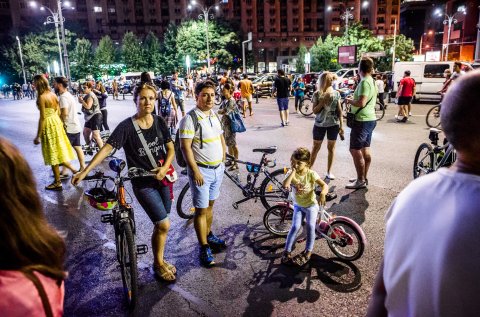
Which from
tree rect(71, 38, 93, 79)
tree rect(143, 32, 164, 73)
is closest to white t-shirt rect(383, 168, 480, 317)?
tree rect(71, 38, 93, 79)

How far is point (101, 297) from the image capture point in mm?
3742

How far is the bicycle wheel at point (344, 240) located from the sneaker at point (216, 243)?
1305 millimetres

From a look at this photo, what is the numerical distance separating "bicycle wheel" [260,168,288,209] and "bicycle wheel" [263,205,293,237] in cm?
Answer: 48

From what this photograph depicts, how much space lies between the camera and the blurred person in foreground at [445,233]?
3.96 feet

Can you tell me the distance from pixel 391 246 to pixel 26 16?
109015 mm

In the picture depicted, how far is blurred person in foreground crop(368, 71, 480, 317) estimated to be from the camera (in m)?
1.21

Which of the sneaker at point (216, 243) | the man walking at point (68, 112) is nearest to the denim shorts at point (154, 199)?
the sneaker at point (216, 243)

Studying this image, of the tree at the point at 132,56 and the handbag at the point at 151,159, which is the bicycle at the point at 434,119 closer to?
the handbag at the point at 151,159

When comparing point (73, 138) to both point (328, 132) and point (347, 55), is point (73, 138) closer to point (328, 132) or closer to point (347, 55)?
point (328, 132)

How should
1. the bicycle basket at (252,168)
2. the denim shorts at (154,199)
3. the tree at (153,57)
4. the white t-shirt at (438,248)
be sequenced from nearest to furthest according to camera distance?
the white t-shirt at (438,248) < the denim shorts at (154,199) < the bicycle basket at (252,168) < the tree at (153,57)

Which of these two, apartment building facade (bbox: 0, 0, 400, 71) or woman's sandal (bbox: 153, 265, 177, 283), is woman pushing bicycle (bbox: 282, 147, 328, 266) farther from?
apartment building facade (bbox: 0, 0, 400, 71)

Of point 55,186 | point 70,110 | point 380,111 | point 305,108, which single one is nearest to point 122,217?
point 55,186

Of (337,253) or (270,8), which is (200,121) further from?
(270,8)

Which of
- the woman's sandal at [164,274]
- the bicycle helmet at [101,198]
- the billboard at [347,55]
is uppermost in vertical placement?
the billboard at [347,55]
